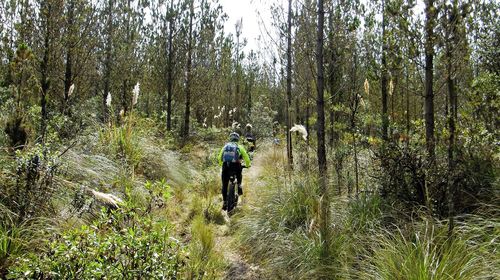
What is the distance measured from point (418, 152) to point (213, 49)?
13988 millimetres

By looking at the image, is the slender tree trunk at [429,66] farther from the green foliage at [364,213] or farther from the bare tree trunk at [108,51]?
the bare tree trunk at [108,51]

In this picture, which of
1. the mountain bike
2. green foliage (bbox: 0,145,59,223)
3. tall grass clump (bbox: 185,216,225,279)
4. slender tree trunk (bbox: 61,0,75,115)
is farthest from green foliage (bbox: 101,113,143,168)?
green foliage (bbox: 0,145,59,223)

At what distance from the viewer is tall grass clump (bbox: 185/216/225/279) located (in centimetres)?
384

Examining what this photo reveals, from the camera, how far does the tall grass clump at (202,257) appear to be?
384cm

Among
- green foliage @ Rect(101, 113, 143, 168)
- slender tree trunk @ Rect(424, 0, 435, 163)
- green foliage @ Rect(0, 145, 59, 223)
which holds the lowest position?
green foliage @ Rect(0, 145, 59, 223)

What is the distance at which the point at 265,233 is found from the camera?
5.01 m

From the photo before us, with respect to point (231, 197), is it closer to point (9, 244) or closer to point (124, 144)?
point (124, 144)

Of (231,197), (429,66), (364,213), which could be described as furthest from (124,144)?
(429,66)

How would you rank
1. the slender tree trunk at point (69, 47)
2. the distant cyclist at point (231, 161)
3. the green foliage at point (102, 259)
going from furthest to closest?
the slender tree trunk at point (69, 47) < the distant cyclist at point (231, 161) < the green foliage at point (102, 259)

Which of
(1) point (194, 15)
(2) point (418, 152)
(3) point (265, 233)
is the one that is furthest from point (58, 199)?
(1) point (194, 15)

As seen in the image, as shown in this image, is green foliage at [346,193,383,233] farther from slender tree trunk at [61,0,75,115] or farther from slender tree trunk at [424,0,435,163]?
slender tree trunk at [61,0,75,115]

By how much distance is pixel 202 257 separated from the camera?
4.39 meters

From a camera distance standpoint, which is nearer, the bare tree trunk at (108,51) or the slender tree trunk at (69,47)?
the slender tree trunk at (69,47)

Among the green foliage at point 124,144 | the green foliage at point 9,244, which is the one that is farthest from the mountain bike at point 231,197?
the green foliage at point 9,244
